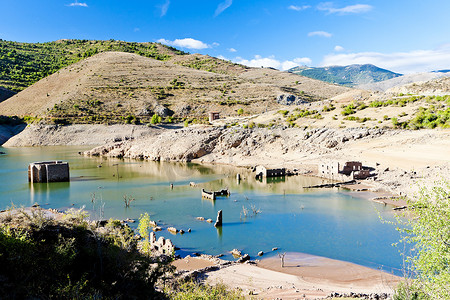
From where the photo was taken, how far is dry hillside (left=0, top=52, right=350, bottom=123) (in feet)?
333

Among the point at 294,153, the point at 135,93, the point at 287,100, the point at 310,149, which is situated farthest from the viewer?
the point at 135,93

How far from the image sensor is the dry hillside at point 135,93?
101562 millimetres

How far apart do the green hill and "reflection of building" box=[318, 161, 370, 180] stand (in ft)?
394

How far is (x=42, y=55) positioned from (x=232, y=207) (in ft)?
557

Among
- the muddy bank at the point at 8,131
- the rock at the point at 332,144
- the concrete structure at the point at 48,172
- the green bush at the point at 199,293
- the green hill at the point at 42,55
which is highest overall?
the green hill at the point at 42,55

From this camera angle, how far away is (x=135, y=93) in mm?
111625

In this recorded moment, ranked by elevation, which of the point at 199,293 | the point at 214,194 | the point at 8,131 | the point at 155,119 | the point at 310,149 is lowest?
the point at 199,293

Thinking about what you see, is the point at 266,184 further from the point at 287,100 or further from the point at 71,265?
the point at 287,100

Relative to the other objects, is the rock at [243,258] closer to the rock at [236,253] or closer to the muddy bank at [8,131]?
the rock at [236,253]

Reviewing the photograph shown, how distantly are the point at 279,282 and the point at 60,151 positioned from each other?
72.6 metres

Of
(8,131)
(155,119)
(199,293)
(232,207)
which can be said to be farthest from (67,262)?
(8,131)

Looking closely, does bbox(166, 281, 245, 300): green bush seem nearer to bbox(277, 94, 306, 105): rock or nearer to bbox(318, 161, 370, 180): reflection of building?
bbox(318, 161, 370, 180): reflection of building

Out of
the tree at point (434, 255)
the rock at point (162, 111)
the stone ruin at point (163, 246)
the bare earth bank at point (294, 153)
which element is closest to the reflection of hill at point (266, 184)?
the bare earth bank at point (294, 153)

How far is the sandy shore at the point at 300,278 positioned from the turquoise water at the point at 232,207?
1.56 metres
